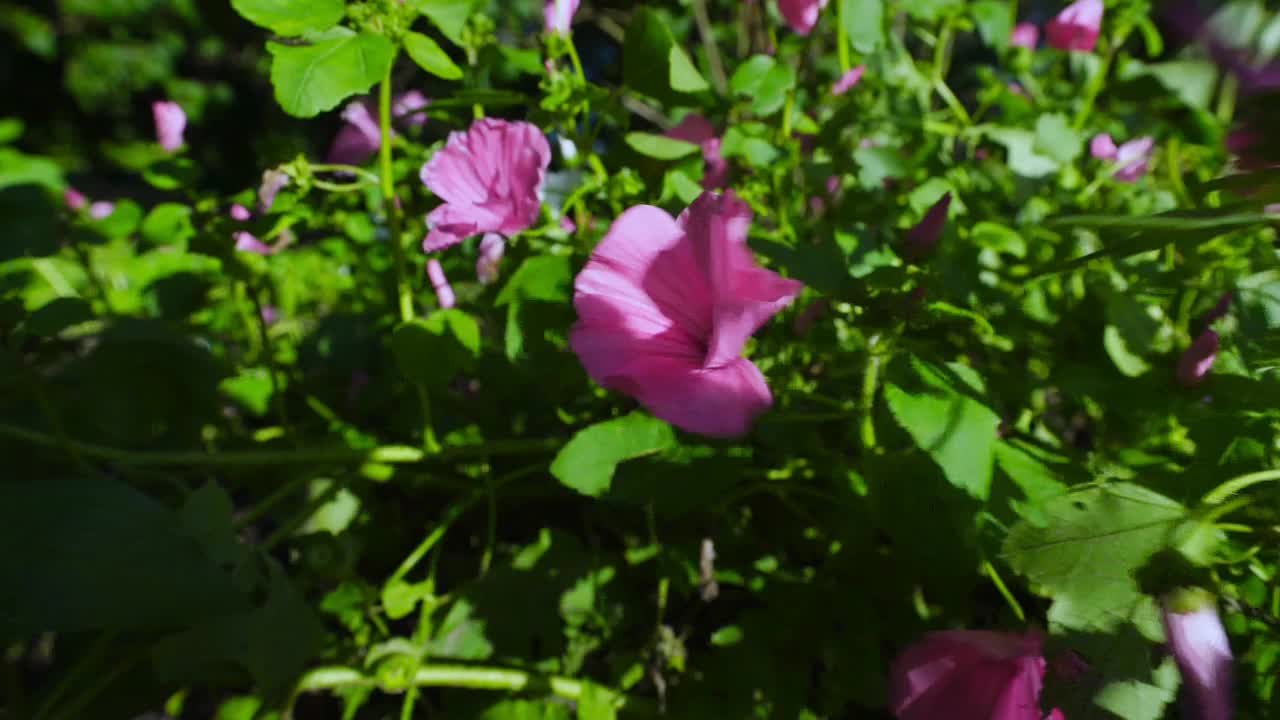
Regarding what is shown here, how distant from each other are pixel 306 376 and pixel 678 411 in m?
0.79

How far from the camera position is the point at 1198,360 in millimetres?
588

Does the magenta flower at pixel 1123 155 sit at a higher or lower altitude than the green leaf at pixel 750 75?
lower

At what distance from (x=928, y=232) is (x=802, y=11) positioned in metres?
0.36

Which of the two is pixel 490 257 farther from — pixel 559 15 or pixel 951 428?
Result: pixel 951 428

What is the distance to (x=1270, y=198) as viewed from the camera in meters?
0.36

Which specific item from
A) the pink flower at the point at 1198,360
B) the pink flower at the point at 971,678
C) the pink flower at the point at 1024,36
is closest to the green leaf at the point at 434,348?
the pink flower at the point at 971,678

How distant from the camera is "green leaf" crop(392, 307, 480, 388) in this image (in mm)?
605

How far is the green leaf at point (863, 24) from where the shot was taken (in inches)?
28.1

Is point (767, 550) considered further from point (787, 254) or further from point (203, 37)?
point (203, 37)

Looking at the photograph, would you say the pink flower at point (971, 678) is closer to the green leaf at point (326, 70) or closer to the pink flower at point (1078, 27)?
the green leaf at point (326, 70)

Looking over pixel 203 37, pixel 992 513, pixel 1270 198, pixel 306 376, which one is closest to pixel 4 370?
pixel 306 376

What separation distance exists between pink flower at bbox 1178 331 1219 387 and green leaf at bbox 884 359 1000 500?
260mm

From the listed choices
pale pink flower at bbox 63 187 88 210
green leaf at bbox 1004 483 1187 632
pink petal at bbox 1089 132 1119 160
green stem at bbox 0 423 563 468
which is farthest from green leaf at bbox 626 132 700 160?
pale pink flower at bbox 63 187 88 210

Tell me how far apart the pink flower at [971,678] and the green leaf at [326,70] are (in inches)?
19.6
